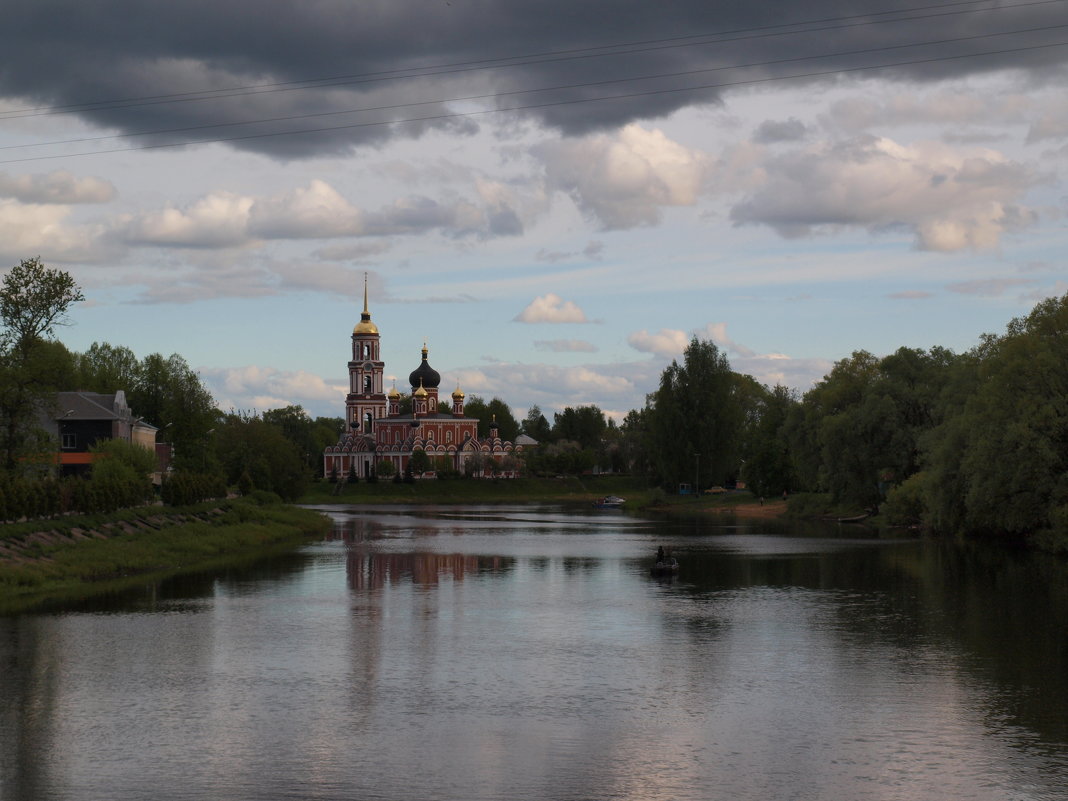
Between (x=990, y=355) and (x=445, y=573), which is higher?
(x=990, y=355)

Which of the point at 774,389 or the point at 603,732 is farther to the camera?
the point at 774,389

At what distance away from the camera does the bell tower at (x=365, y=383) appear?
187 meters

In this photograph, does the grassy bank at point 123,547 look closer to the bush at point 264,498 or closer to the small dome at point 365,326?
the bush at point 264,498

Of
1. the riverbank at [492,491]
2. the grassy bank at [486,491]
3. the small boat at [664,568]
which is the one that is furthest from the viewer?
the grassy bank at [486,491]

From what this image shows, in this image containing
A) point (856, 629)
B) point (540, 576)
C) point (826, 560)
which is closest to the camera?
point (856, 629)

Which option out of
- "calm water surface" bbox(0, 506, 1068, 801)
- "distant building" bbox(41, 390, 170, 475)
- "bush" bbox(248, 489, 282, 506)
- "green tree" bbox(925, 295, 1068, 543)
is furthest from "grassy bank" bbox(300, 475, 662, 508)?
"calm water surface" bbox(0, 506, 1068, 801)

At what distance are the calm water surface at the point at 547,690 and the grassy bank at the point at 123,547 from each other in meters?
3.19

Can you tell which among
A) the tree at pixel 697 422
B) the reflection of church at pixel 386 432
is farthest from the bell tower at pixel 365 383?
the tree at pixel 697 422

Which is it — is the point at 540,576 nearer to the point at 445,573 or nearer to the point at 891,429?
the point at 445,573

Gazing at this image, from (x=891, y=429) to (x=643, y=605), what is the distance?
49714mm

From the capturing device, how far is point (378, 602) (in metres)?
45.6

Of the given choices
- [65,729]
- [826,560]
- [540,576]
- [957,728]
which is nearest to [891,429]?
[826,560]

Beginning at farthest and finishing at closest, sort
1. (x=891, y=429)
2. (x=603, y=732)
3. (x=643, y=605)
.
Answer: (x=891, y=429)
(x=643, y=605)
(x=603, y=732)

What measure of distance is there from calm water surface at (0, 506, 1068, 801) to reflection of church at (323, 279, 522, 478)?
127149 mm
